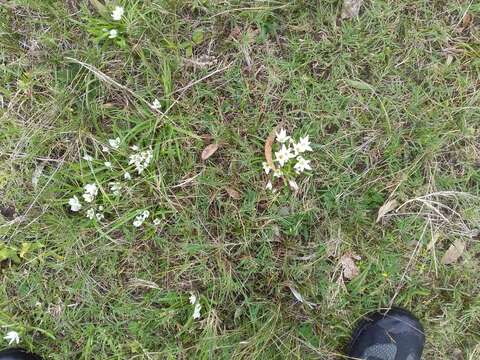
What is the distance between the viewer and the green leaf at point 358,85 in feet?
7.52

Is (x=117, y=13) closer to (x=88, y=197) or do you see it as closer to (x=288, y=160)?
(x=88, y=197)

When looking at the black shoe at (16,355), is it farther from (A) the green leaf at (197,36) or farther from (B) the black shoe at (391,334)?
(A) the green leaf at (197,36)

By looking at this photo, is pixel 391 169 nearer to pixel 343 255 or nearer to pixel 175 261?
pixel 343 255

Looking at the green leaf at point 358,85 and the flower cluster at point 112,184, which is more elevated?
the green leaf at point 358,85

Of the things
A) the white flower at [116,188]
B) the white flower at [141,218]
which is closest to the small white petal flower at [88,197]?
the white flower at [116,188]

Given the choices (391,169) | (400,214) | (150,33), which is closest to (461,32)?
(391,169)

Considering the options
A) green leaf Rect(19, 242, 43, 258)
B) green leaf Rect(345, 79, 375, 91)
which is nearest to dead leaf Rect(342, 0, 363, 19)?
green leaf Rect(345, 79, 375, 91)

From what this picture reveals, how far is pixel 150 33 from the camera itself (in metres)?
2.28

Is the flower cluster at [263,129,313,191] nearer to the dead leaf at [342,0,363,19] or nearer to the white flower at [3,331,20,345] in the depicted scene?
the dead leaf at [342,0,363,19]

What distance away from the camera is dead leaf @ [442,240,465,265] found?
2326 millimetres

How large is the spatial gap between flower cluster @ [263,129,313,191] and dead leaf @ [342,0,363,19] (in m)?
0.71

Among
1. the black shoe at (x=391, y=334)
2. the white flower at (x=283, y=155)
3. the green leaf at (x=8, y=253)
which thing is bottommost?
the black shoe at (x=391, y=334)

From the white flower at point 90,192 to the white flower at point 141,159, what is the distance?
236mm

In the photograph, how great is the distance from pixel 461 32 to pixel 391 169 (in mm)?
863
